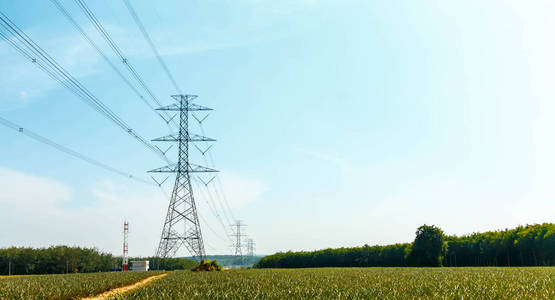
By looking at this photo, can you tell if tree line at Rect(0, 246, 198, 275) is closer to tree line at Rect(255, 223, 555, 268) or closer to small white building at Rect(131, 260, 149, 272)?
small white building at Rect(131, 260, 149, 272)

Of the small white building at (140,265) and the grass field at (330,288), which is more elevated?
the grass field at (330,288)

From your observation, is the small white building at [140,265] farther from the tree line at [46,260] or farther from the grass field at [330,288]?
the grass field at [330,288]

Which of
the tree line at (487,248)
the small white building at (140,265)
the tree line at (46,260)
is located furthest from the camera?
the tree line at (46,260)

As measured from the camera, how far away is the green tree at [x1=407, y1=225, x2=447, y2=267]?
9569 cm

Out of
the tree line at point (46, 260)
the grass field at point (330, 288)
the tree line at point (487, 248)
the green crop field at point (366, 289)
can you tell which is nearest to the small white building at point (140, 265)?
the tree line at point (46, 260)

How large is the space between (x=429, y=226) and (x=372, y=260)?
46.7 metres

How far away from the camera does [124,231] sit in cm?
10606

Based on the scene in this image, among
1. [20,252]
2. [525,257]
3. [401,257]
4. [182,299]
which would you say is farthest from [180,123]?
[20,252]

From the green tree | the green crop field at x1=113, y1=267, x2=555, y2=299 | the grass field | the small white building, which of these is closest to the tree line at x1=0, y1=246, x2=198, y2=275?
the small white building

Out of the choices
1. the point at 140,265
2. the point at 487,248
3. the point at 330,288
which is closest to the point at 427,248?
the point at 487,248

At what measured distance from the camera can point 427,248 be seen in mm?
96062

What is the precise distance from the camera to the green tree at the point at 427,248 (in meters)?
95.7

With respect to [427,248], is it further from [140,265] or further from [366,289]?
[366,289]

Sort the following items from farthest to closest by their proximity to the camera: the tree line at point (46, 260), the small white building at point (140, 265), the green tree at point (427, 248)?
1. the tree line at point (46, 260)
2. the small white building at point (140, 265)
3. the green tree at point (427, 248)
